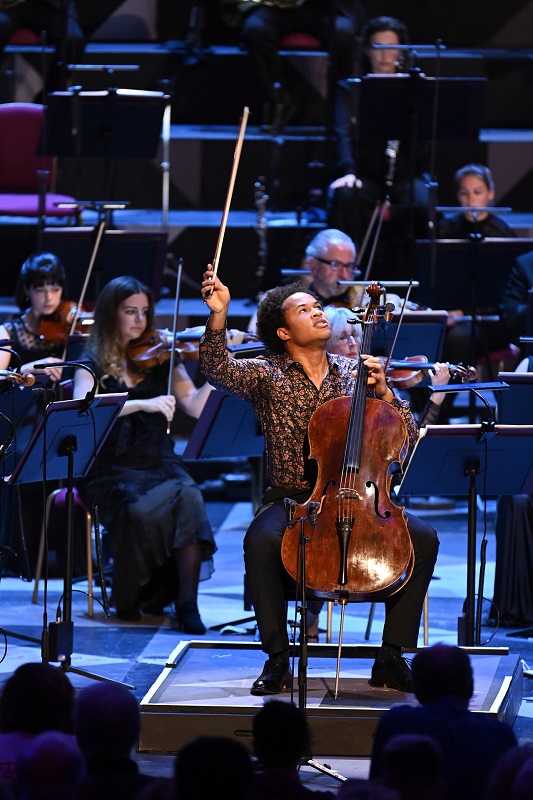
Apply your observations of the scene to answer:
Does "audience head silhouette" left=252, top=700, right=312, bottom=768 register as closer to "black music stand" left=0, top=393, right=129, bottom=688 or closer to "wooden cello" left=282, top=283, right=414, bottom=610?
"wooden cello" left=282, top=283, right=414, bottom=610

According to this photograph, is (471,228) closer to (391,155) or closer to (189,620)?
(391,155)

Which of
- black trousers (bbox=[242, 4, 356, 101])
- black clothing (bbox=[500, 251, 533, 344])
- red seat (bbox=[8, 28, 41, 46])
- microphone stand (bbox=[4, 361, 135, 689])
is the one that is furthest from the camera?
red seat (bbox=[8, 28, 41, 46])

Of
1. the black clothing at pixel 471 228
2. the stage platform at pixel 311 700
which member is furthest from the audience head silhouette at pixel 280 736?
the black clothing at pixel 471 228

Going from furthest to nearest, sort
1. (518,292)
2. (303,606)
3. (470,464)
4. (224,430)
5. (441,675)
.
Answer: (518,292) → (224,430) → (470,464) → (303,606) → (441,675)

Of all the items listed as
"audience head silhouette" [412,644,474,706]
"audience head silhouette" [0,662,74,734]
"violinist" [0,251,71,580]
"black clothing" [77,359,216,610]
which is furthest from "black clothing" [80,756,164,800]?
"violinist" [0,251,71,580]

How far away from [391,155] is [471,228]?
724mm

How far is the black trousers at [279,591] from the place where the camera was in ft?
15.0

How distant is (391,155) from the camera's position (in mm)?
8414

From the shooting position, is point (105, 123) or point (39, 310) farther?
point (105, 123)

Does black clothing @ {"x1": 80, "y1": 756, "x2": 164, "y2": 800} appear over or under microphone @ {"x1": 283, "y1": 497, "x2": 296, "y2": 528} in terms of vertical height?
under

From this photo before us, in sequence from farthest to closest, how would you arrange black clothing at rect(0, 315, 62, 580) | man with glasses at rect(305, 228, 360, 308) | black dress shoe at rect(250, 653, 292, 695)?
1. man with glasses at rect(305, 228, 360, 308)
2. black clothing at rect(0, 315, 62, 580)
3. black dress shoe at rect(250, 653, 292, 695)

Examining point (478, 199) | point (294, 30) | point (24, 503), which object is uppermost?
point (294, 30)

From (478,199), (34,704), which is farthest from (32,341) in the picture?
(34,704)

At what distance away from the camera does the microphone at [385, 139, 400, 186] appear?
8406mm
